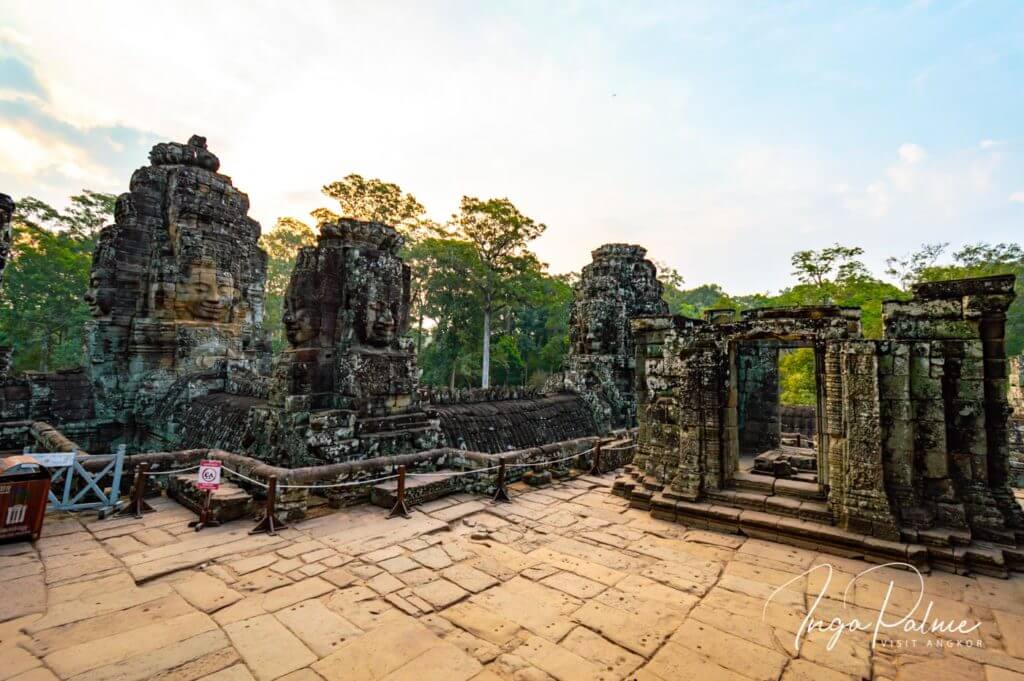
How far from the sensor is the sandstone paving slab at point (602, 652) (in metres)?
3.02

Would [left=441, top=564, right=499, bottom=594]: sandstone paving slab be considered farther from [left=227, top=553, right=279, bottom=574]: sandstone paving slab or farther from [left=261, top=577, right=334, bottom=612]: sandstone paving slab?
[left=227, top=553, right=279, bottom=574]: sandstone paving slab

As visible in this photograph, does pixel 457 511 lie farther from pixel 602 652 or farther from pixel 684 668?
pixel 684 668

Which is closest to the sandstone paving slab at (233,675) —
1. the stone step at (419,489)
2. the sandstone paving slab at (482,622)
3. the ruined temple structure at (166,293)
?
the sandstone paving slab at (482,622)

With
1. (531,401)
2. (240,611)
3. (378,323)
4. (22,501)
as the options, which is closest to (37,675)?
(240,611)

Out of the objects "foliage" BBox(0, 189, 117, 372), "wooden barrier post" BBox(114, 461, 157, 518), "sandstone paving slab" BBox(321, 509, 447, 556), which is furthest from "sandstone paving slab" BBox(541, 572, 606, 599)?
"foliage" BBox(0, 189, 117, 372)

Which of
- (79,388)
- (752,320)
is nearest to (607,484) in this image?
(752,320)

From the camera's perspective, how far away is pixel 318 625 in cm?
340

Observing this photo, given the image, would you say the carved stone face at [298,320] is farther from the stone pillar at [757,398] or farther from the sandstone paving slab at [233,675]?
the stone pillar at [757,398]

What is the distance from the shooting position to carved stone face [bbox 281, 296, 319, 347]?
712 cm

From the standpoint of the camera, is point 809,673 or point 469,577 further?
point 469,577

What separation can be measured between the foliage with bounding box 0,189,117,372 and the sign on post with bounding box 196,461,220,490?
23.1 m

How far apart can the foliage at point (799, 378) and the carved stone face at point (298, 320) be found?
768 inches

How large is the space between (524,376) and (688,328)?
2251 centimetres

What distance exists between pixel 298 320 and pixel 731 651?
22.9ft
